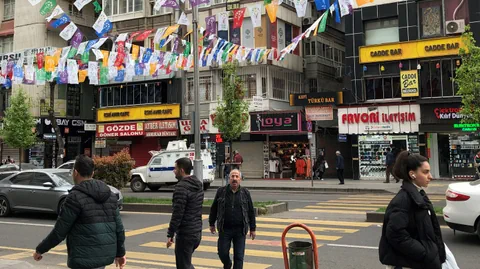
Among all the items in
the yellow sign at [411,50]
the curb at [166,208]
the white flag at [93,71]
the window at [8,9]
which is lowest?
the curb at [166,208]

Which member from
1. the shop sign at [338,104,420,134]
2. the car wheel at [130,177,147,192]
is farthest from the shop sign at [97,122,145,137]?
the shop sign at [338,104,420,134]

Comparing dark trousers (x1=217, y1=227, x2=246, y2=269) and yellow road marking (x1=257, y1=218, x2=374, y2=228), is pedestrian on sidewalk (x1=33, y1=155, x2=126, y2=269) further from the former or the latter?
yellow road marking (x1=257, y1=218, x2=374, y2=228)

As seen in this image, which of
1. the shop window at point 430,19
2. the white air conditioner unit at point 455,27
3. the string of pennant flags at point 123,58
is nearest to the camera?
the string of pennant flags at point 123,58

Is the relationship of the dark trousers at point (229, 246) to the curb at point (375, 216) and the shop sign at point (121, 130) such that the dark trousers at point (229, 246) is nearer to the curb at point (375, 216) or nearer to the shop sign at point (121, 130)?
the curb at point (375, 216)

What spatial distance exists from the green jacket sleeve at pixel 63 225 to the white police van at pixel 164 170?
17170mm

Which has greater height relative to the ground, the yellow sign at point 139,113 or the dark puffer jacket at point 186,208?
the yellow sign at point 139,113

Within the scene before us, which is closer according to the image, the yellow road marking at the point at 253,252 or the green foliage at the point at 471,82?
the yellow road marking at the point at 253,252

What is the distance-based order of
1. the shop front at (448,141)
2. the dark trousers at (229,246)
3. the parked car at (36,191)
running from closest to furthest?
the dark trousers at (229,246) → the parked car at (36,191) → the shop front at (448,141)

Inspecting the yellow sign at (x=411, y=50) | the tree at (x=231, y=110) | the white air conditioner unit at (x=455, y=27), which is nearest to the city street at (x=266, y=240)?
the tree at (x=231, y=110)

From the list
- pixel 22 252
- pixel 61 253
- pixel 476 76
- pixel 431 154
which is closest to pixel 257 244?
pixel 61 253

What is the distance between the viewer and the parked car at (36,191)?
1306cm

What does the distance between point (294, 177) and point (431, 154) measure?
8310 millimetres

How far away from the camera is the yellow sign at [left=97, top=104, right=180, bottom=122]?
3378 centimetres

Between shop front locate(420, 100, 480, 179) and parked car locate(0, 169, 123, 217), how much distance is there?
62.5 feet
